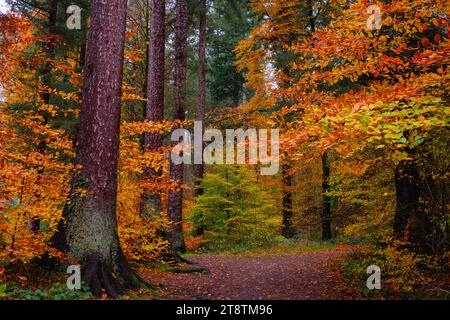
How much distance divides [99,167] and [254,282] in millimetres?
5184

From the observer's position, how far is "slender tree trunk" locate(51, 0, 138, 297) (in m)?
5.89

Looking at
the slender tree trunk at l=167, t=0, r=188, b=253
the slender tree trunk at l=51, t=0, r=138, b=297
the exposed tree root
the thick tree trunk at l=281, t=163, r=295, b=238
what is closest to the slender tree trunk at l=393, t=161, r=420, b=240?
the exposed tree root

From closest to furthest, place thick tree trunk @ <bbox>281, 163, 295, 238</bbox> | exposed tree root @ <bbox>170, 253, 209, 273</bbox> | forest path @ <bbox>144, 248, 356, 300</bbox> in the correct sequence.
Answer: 1. forest path @ <bbox>144, 248, 356, 300</bbox>
2. exposed tree root @ <bbox>170, 253, 209, 273</bbox>
3. thick tree trunk @ <bbox>281, 163, 295, 238</bbox>

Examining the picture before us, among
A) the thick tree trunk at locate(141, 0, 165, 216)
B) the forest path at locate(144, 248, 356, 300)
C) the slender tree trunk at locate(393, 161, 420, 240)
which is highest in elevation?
the thick tree trunk at locate(141, 0, 165, 216)

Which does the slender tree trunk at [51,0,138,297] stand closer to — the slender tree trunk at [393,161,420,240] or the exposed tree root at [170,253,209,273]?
the exposed tree root at [170,253,209,273]

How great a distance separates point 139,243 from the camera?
348 inches

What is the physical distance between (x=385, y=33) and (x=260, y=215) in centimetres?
1083

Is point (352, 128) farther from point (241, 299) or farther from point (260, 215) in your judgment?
point (260, 215)

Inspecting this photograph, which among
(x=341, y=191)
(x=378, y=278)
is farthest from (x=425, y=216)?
(x=341, y=191)

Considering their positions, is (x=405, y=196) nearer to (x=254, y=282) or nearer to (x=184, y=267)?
(x=254, y=282)

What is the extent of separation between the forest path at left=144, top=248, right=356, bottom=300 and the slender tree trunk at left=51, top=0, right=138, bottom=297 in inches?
59.8

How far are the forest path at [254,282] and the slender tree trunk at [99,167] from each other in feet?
4.98

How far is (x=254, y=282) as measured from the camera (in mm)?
8875

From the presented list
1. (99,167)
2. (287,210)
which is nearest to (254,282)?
(99,167)
